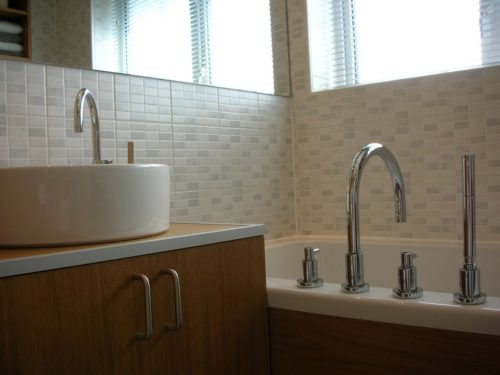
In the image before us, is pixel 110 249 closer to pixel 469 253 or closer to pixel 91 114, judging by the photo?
pixel 91 114

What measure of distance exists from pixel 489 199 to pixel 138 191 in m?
1.31

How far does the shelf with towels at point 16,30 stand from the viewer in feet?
4.81

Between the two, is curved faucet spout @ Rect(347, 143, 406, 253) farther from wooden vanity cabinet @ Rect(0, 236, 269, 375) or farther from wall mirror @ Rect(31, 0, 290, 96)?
wall mirror @ Rect(31, 0, 290, 96)

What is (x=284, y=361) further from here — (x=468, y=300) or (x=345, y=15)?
(x=345, y=15)

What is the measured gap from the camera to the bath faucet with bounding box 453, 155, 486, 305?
1.15 metres

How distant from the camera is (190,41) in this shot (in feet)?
6.68

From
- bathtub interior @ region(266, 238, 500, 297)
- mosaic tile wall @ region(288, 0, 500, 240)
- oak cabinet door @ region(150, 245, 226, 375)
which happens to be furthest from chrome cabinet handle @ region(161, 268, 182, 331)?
mosaic tile wall @ region(288, 0, 500, 240)

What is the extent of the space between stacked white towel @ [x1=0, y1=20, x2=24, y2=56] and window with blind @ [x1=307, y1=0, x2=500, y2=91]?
4.12 ft

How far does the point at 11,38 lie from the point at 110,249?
741 mm

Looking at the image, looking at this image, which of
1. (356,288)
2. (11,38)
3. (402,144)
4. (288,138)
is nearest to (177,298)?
(356,288)

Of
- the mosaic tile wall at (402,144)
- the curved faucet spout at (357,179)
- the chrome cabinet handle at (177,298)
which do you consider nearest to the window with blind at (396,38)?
the mosaic tile wall at (402,144)

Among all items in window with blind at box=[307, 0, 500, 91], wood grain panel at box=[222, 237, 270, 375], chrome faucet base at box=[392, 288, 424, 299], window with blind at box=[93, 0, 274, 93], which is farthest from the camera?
window with blind at box=[307, 0, 500, 91]

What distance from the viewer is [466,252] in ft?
3.94

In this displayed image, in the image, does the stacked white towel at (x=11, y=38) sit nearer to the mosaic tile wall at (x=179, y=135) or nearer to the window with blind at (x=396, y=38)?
the mosaic tile wall at (x=179, y=135)
